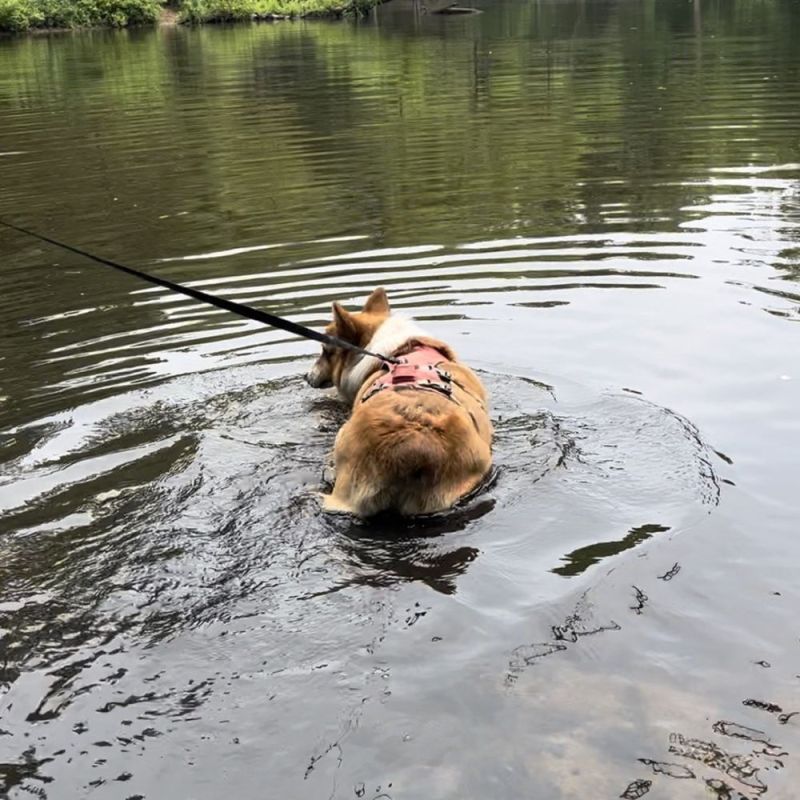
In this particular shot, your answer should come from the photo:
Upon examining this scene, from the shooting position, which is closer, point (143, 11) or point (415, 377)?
point (415, 377)

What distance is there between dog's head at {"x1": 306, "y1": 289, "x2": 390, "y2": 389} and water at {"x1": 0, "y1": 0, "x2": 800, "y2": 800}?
0.20m

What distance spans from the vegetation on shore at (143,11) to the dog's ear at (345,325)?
210 feet

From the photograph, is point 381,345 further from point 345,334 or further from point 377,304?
point 377,304

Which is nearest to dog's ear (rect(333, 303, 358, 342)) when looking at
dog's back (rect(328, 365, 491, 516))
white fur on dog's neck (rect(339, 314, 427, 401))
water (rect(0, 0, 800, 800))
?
white fur on dog's neck (rect(339, 314, 427, 401))

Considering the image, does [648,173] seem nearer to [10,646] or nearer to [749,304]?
[749,304]

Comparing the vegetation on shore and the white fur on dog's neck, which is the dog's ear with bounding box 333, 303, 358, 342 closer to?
the white fur on dog's neck

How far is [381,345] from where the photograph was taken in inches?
264

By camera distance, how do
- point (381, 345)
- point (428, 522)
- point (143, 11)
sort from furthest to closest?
point (143, 11)
point (381, 345)
point (428, 522)

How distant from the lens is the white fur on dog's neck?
6629 mm

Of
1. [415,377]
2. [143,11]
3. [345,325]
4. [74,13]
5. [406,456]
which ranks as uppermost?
[143,11]

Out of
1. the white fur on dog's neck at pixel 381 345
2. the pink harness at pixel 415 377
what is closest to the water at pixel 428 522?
the white fur on dog's neck at pixel 381 345

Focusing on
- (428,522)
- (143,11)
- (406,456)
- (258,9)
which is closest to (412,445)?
(406,456)

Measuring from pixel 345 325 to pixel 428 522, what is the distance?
221 cm

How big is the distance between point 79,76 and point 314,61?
9.54 meters
